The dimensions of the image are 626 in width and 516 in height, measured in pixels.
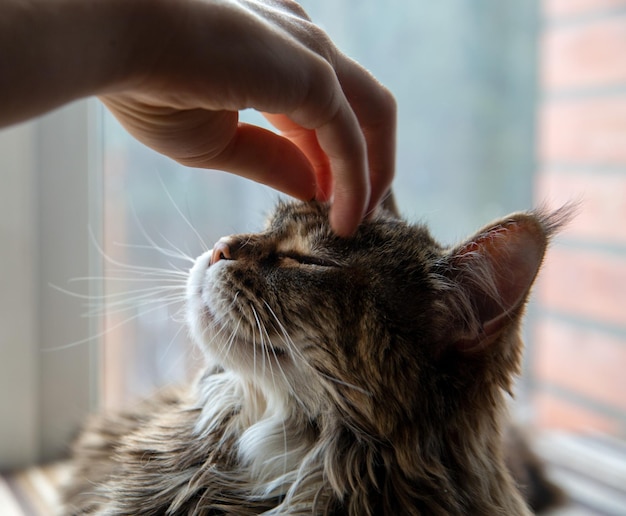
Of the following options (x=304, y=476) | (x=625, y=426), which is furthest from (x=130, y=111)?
(x=625, y=426)

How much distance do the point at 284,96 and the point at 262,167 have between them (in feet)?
0.77

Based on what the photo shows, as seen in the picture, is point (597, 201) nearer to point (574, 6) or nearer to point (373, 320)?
point (574, 6)

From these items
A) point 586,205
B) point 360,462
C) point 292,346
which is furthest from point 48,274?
point 586,205

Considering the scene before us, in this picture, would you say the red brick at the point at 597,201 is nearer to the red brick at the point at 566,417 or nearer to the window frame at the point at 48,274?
the red brick at the point at 566,417

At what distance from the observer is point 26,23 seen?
2.13ft

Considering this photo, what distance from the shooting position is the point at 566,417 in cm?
253

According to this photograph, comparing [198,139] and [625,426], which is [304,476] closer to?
[198,139]

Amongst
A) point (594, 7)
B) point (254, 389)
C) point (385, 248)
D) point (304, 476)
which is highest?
point (594, 7)

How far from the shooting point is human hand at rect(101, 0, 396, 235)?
2.48 feet

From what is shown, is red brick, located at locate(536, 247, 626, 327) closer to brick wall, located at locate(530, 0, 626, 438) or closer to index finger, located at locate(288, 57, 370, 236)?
brick wall, located at locate(530, 0, 626, 438)

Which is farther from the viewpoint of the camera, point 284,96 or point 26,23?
point 284,96

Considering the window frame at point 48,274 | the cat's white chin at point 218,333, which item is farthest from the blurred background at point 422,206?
the cat's white chin at point 218,333

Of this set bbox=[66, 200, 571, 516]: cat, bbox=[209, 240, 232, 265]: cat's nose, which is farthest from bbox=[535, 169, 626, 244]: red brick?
bbox=[209, 240, 232, 265]: cat's nose

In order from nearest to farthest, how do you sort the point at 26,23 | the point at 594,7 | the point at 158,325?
the point at 26,23 < the point at 158,325 < the point at 594,7
